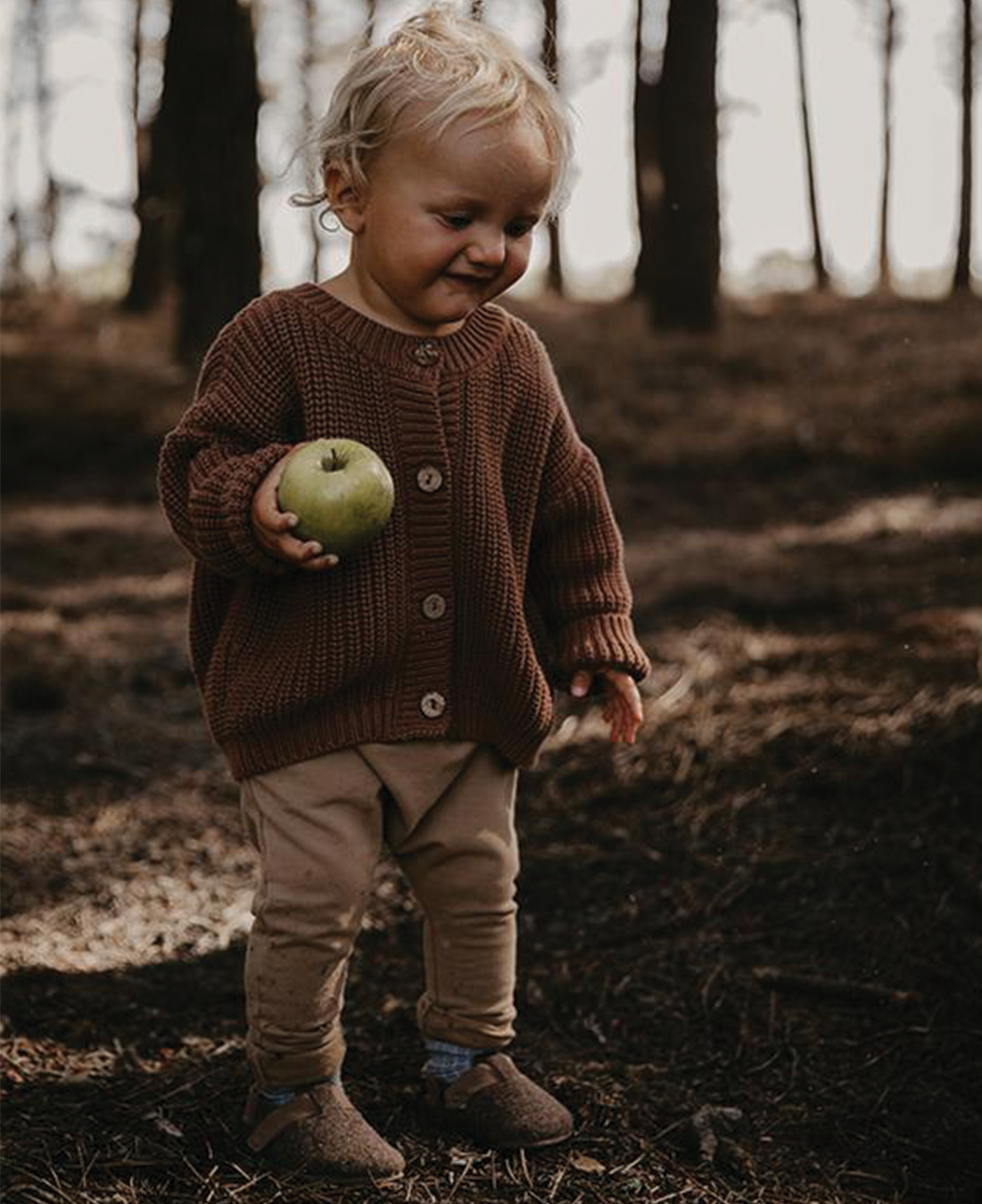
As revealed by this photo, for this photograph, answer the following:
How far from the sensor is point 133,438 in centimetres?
1018

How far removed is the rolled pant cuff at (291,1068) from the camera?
266 cm

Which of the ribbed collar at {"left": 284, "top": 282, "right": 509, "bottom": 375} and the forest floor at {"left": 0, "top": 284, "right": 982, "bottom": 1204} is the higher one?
the ribbed collar at {"left": 284, "top": 282, "right": 509, "bottom": 375}

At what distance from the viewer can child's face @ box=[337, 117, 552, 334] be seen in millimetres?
2430

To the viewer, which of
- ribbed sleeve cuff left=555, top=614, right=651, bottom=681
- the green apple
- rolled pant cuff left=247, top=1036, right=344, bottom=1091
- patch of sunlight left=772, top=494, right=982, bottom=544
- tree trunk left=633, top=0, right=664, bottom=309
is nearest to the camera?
the green apple

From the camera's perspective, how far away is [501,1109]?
272cm

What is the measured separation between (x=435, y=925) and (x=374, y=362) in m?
1.05

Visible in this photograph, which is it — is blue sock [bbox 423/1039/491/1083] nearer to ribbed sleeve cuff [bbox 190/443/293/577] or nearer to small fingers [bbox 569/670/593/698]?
small fingers [bbox 569/670/593/698]

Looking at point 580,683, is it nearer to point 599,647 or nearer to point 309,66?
point 599,647

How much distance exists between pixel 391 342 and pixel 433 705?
2.07 ft

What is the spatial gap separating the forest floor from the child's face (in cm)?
151

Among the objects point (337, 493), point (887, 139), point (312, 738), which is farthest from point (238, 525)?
point (887, 139)

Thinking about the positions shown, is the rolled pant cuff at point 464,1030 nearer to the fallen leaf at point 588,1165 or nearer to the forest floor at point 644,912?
the forest floor at point 644,912

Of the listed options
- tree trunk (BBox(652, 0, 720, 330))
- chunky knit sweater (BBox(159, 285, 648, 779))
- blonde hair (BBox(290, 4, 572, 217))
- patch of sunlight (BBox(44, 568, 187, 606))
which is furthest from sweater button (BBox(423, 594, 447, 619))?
tree trunk (BBox(652, 0, 720, 330))

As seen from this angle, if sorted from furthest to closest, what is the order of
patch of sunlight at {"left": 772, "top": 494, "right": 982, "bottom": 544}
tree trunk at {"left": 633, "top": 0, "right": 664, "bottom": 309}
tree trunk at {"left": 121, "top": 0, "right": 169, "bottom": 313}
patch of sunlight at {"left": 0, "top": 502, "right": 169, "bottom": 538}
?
tree trunk at {"left": 633, "top": 0, "right": 664, "bottom": 309}
tree trunk at {"left": 121, "top": 0, "right": 169, "bottom": 313}
patch of sunlight at {"left": 0, "top": 502, "right": 169, "bottom": 538}
patch of sunlight at {"left": 772, "top": 494, "right": 982, "bottom": 544}
